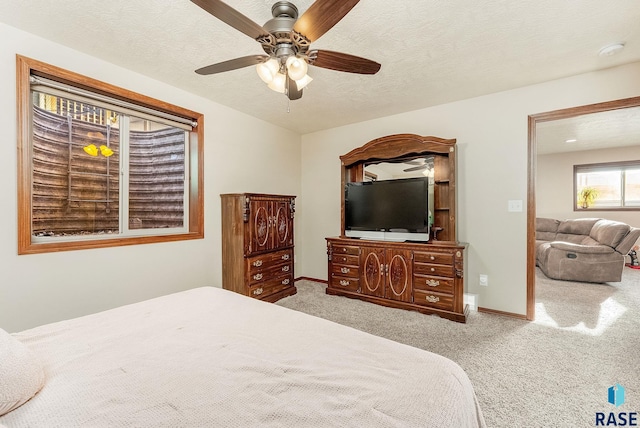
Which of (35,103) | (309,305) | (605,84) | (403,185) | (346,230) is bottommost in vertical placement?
(309,305)

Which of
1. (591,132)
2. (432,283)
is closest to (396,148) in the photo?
(432,283)

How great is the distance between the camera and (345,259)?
362 centimetres

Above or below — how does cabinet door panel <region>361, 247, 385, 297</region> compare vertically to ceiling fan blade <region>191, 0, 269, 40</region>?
below

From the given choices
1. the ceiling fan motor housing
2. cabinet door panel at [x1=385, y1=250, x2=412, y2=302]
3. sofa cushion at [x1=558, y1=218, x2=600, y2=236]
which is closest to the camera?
the ceiling fan motor housing

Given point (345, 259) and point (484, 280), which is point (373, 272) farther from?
point (484, 280)

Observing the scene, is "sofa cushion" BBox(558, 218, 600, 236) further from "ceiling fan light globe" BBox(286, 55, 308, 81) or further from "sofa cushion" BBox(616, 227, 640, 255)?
"ceiling fan light globe" BBox(286, 55, 308, 81)

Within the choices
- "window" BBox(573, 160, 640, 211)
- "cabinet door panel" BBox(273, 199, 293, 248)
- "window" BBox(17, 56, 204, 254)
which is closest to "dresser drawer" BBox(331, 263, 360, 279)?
"cabinet door panel" BBox(273, 199, 293, 248)

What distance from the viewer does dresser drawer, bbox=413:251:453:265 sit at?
292 centimetres

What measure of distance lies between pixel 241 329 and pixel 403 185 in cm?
Result: 266

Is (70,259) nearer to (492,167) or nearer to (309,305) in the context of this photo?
(309,305)

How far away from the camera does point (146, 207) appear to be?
2881mm

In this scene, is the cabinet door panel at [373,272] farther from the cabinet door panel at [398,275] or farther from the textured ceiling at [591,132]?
the textured ceiling at [591,132]

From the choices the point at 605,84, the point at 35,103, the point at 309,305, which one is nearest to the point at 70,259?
the point at 35,103

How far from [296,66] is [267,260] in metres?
2.35
